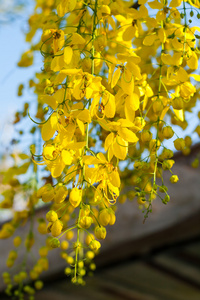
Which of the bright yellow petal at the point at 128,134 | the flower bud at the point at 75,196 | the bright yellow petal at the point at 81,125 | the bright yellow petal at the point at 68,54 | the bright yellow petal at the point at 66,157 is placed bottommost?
the flower bud at the point at 75,196

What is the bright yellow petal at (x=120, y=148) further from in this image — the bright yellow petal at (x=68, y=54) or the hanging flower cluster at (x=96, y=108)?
the bright yellow petal at (x=68, y=54)

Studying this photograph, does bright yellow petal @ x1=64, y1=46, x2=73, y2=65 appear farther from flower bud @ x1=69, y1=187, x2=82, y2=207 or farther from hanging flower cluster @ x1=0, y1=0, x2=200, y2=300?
flower bud @ x1=69, y1=187, x2=82, y2=207

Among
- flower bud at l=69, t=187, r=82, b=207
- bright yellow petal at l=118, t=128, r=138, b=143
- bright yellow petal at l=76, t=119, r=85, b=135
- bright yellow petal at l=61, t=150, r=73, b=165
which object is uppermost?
bright yellow petal at l=76, t=119, r=85, b=135

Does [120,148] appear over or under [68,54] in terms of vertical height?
under

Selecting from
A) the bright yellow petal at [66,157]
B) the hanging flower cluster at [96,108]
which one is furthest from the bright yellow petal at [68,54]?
the bright yellow petal at [66,157]

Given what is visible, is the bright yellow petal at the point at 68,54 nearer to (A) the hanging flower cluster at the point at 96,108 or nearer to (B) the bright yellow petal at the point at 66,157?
(A) the hanging flower cluster at the point at 96,108

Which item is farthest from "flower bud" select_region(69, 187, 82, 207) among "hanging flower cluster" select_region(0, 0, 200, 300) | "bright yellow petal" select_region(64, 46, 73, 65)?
"bright yellow petal" select_region(64, 46, 73, 65)

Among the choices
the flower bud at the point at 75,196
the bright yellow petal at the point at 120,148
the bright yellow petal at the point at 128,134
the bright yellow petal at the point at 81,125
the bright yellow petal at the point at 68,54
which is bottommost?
the flower bud at the point at 75,196

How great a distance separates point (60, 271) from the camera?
4.06ft

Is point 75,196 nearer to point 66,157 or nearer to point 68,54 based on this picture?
point 66,157

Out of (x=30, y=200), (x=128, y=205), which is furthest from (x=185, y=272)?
(x=30, y=200)

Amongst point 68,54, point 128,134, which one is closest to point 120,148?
point 128,134

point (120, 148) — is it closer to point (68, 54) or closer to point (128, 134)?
point (128, 134)

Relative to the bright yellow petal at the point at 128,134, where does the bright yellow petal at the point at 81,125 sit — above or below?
above
